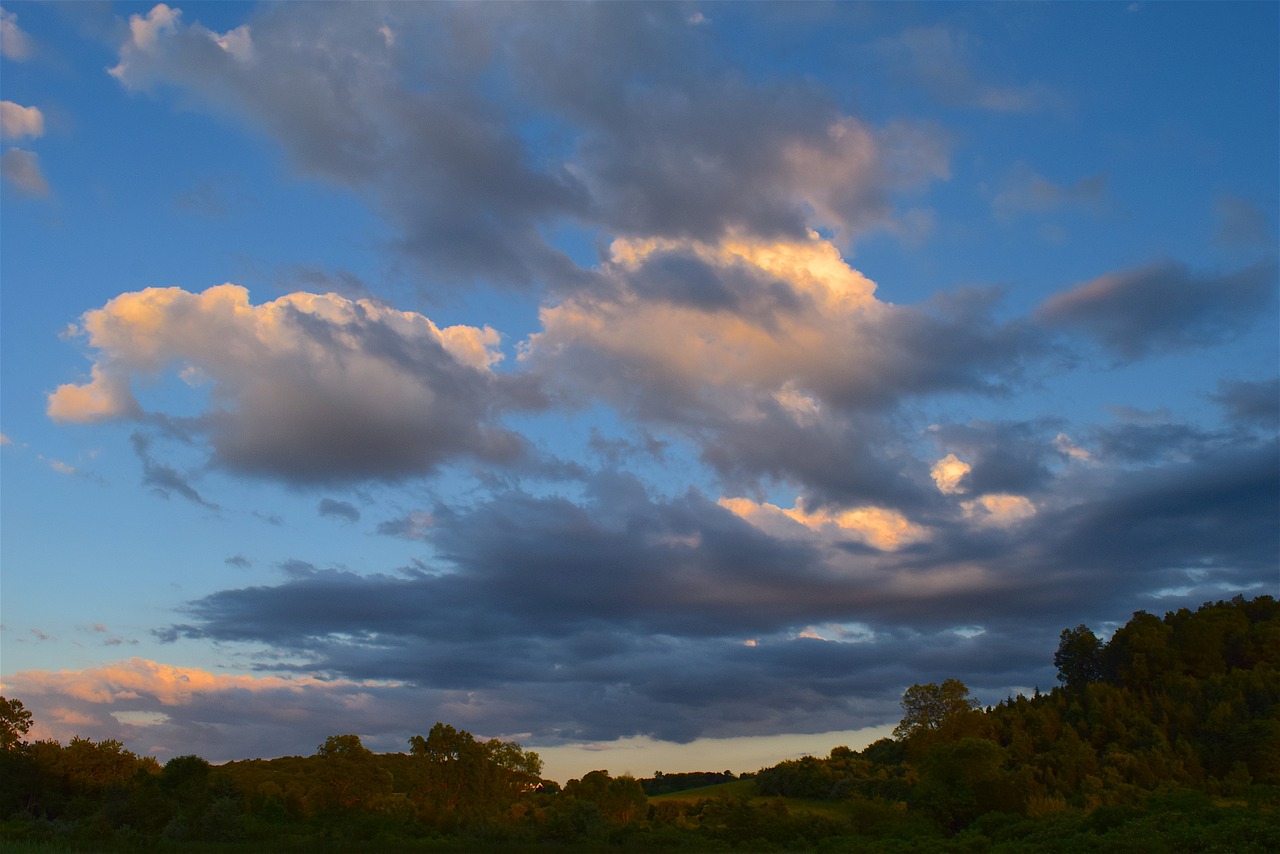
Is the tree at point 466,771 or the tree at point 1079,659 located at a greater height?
the tree at point 1079,659

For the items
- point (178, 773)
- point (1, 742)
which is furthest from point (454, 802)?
point (1, 742)

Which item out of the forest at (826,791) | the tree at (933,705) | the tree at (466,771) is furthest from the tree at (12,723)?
the tree at (933,705)

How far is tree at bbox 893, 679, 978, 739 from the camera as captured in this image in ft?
503

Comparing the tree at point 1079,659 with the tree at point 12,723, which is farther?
the tree at point 1079,659

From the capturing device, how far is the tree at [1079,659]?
19162 centimetres

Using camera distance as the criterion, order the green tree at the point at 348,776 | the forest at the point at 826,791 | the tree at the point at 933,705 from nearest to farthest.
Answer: the forest at the point at 826,791 < the green tree at the point at 348,776 < the tree at the point at 933,705

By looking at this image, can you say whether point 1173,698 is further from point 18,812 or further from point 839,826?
point 18,812

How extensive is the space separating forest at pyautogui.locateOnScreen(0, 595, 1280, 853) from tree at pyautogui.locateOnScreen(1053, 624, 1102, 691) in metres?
10.8

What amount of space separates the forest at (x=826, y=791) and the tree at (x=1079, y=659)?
35.6 ft

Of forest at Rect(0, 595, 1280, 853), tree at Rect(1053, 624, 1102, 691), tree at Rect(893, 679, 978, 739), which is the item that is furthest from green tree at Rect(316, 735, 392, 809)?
tree at Rect(1053, 624, 1102, 691)

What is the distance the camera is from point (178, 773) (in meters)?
107

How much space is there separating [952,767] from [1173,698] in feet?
252

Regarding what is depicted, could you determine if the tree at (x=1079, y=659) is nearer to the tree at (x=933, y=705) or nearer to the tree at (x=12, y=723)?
the tree at (x=933, y=705)

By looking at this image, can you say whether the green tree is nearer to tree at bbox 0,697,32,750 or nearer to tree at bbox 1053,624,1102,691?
tree at bbox 0,697,32,750
